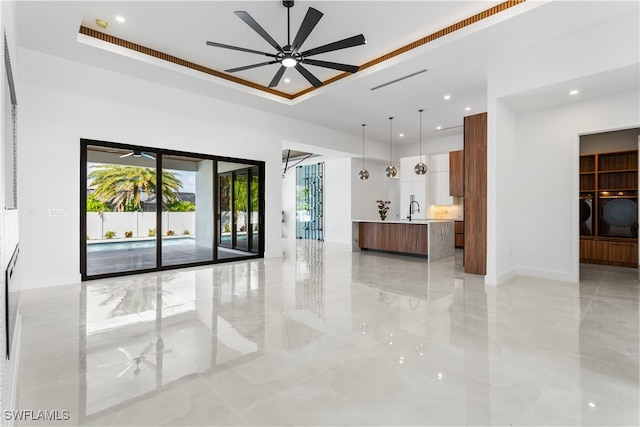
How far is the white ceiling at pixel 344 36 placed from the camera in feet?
12.9

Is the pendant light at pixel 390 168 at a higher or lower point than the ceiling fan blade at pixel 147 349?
higher

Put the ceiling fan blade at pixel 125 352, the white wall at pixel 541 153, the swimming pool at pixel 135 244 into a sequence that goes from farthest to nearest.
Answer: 1. the swimming pool at pixel 135 244
2. the white wall at pixel 541 153
3. the ceiling fan blade at pixel 125 352

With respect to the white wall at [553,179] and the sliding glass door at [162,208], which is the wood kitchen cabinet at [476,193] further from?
the sliding glass door at [162,208]

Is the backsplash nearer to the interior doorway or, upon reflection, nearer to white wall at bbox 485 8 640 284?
the interior doorway

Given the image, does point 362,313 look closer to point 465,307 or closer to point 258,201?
point 465,307

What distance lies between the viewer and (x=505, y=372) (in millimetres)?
2311

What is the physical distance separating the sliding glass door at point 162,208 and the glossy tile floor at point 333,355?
1658mm

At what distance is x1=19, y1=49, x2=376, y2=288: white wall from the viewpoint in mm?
4844

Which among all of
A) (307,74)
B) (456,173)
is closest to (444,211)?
(456,173)

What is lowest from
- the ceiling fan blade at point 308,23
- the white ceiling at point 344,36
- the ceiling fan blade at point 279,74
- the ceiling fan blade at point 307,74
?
the ceiling fan blade at point 307,74

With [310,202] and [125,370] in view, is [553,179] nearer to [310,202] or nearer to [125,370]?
[125,370]

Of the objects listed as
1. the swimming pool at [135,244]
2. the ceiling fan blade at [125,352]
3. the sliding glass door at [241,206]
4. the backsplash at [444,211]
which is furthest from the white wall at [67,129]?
the backsplash at [444,211]

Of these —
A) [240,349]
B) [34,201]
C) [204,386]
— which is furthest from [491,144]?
[34,201]

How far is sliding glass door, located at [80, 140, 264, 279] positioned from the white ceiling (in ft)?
5.11
